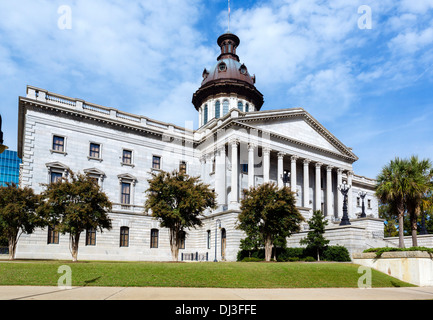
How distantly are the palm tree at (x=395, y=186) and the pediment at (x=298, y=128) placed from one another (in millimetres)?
18922

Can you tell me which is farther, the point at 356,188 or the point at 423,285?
the point at 356,188

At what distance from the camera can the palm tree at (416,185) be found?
29969 millimetres

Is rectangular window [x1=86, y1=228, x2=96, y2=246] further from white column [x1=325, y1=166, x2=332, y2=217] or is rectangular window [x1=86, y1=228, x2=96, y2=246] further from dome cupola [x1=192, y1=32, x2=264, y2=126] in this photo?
white column [x1=325, y1=166, x2=332, y2=217]

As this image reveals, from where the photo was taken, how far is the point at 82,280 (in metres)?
16.5

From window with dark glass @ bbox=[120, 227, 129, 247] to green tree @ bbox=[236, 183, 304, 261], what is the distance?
16.1m

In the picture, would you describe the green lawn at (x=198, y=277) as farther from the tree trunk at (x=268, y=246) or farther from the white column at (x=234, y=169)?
the white column at (x=234, y=169)

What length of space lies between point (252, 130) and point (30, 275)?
33771mm

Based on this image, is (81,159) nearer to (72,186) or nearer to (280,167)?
(72,186)

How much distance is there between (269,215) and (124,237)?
746 inches

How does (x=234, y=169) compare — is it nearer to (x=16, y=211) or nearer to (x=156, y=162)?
(x=156, y=162)

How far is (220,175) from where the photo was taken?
151 feet

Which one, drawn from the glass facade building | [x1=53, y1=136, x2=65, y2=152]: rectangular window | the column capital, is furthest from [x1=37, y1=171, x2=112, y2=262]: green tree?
the glass facade building

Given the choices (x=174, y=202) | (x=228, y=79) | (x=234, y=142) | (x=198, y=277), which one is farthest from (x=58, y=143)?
(x=228, y=79)
